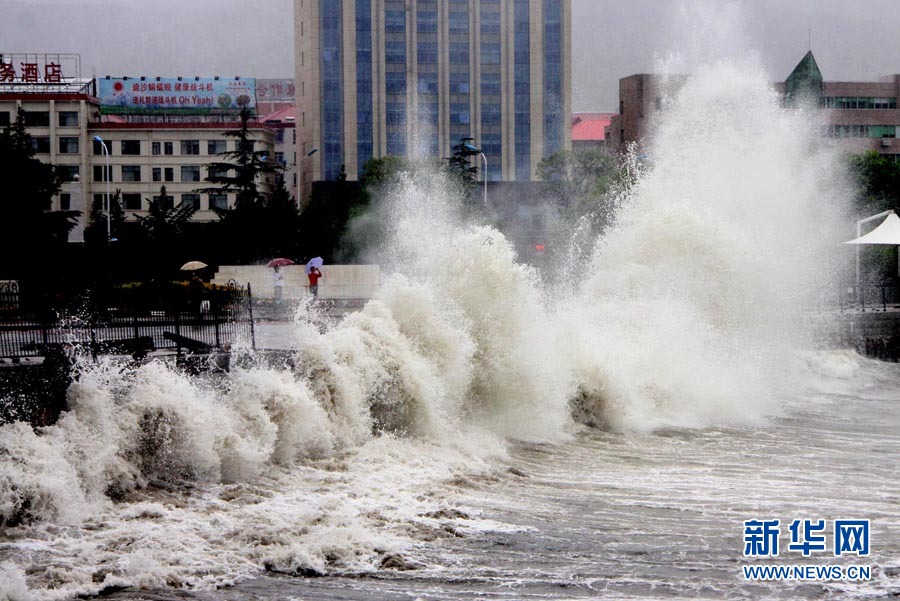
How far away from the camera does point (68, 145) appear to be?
7662 centimetres

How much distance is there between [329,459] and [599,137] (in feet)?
308

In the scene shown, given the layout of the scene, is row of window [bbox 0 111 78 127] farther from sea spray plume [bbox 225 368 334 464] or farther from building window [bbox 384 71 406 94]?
sea spray plume [bbox 225 368 334 464]

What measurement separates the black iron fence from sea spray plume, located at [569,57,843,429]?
239 inches

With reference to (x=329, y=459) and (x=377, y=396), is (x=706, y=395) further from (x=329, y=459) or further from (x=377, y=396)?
(x=329, y=459)

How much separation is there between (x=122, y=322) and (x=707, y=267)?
14676mm

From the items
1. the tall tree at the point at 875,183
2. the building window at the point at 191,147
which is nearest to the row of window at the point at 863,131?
the tall tree at the point at 875,183

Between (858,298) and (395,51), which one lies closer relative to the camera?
(858,298)

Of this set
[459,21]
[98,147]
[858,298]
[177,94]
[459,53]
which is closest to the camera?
[858,298]

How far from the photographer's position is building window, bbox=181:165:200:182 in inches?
3209

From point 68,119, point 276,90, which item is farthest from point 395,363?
point 276,90

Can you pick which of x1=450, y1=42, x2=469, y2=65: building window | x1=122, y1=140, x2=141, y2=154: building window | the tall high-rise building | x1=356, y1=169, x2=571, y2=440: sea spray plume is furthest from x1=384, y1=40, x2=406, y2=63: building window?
x1=356, y1=169, x2=571, y2=440: sea spray plume

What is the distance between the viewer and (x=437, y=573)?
28.8 feet

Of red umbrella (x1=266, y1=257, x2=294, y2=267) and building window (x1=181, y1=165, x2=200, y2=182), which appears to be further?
building window (x1=181, y1=165, x2=200, y2=182)

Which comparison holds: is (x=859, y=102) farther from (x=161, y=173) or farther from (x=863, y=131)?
(x=161, y=173)
